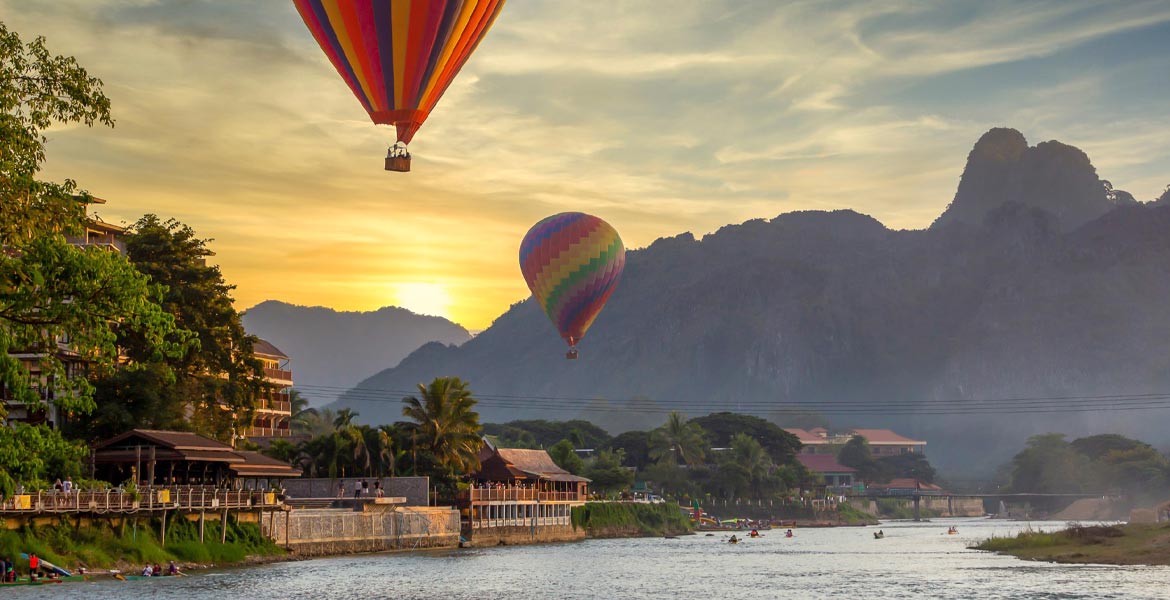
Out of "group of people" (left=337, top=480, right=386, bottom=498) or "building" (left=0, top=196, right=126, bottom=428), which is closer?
"building" (left=0, top=196, right=126, bottom=428)

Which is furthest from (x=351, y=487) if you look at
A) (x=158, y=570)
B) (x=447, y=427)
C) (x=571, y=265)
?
(x=158, y=570)

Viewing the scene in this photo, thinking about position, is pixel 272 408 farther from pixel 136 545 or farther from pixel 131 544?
pixel 131 544

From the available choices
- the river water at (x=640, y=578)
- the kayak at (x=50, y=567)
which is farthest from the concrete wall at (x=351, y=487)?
the kayak at (x=50, y=567)

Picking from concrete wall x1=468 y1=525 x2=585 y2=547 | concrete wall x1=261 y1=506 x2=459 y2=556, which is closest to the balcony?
concrete wall x1=468 y1=525 x2=585 y2=547

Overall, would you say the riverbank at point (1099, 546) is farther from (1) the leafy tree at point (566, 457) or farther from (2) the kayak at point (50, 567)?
(2) the kayak at point (50, 567)

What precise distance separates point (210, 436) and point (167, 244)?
47.4 feet

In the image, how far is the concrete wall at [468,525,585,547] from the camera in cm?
12478

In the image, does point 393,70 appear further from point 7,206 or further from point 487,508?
point 487,508

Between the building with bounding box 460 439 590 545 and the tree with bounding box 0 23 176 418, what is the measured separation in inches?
3681

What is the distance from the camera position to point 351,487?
111m

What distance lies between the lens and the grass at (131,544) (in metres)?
68.1

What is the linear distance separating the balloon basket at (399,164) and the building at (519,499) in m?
64.9

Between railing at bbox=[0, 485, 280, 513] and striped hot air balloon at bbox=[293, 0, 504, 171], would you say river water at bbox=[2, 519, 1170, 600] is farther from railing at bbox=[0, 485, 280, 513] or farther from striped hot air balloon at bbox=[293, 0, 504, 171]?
striped hot air balloon at bbox=[293, 0, 504, 171]

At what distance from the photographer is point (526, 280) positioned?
13375cm
